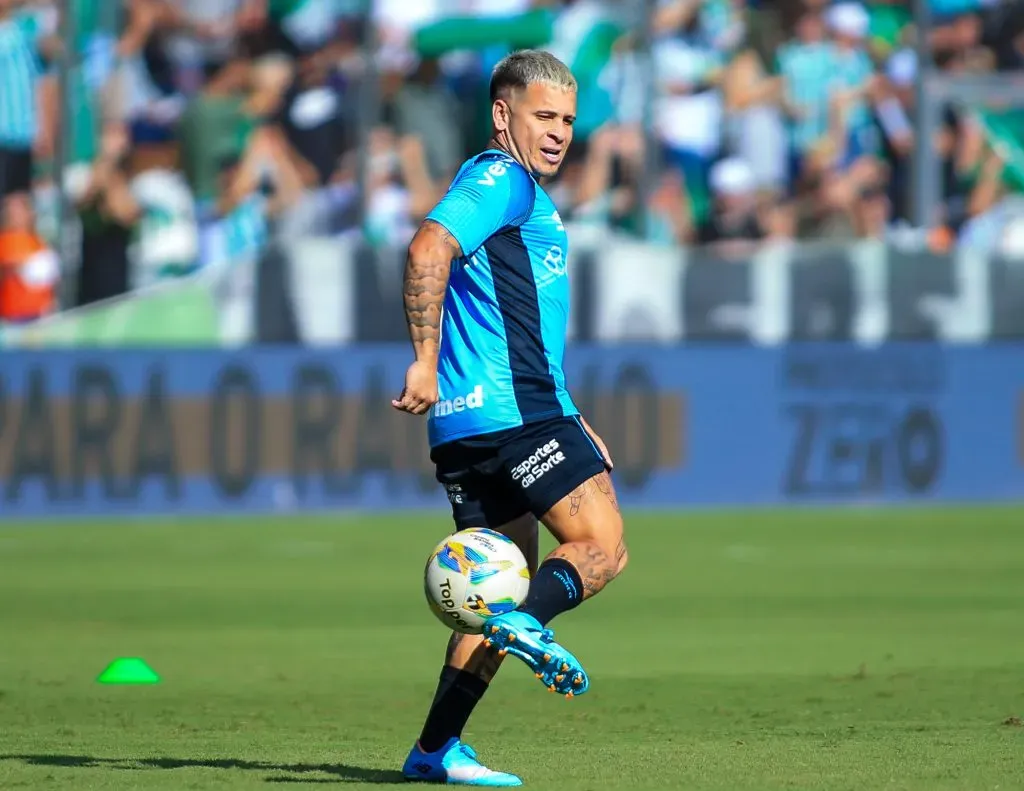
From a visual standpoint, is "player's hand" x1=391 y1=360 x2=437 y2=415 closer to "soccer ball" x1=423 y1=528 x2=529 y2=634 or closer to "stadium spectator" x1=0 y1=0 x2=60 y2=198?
"soccer ball" x1=423 y1=528 x2=529 y2=634

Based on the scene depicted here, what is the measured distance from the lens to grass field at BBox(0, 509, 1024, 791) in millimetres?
6629

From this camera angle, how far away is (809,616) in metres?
11.4

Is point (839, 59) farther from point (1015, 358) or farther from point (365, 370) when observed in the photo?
point (365, 370)

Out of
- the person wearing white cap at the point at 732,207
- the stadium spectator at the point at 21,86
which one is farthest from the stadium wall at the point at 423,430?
the stadium spectator at the point at 21,86

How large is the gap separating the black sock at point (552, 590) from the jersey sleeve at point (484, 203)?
3.02ft

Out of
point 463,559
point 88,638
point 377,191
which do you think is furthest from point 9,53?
point 463,559

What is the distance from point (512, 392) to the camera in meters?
6.16

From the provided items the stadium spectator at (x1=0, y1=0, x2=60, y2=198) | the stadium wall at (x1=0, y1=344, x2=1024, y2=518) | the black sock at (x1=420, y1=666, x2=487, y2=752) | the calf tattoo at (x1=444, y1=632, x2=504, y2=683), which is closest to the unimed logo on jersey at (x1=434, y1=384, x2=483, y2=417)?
the calf tattoo at (x1=444, y1=632, x2=504, y2=683)

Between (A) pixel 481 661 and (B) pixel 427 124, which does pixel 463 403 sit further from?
(B) pixel 427 124

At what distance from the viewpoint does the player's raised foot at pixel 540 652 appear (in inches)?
219

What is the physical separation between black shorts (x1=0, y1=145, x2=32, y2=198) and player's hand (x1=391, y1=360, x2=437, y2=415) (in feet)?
41.3

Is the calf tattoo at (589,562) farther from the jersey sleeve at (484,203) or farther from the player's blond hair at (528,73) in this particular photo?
the player's blond hair at (528,73)

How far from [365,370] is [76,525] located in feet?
8.92

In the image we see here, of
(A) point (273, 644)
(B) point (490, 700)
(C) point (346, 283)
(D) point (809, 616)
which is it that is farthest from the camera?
(C) point (346, 283)
